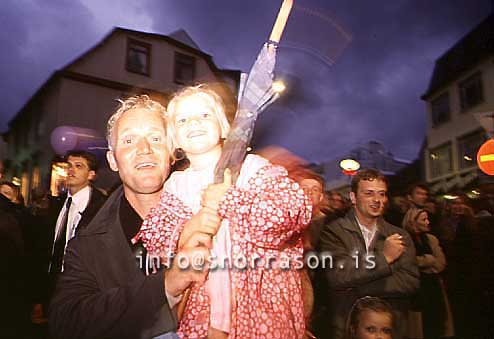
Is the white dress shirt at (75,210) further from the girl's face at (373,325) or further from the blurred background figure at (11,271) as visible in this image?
the girl's face at (373,325)

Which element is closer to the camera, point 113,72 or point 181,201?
point 181,201

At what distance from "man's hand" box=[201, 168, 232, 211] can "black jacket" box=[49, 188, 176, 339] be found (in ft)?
0.59

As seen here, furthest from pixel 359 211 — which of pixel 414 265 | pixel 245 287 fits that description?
pixel 245 287

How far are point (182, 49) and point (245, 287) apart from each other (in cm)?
70

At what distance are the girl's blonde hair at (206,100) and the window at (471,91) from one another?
996 millimetres

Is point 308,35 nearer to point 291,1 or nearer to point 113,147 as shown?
point 291,1

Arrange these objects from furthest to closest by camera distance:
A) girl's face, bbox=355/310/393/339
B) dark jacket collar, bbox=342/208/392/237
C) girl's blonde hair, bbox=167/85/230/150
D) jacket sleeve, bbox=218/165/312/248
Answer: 1. dark jacket collar, bbox=342/208/392/237
2. girl's face, bbox=355/310/393/339
3. girl's blonde hair, bbox=167/85/230/150
4. jacket sleeve, bbox=218/165/312/248

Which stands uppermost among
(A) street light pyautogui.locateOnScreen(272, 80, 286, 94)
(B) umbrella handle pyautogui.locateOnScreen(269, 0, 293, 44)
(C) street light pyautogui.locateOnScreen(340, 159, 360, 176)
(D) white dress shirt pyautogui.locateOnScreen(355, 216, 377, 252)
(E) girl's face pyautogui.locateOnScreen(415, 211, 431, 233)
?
(B) umbrella handle pyautogui.locateOnScreen(269, 0, 293, 44)

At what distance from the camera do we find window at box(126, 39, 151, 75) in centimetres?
114

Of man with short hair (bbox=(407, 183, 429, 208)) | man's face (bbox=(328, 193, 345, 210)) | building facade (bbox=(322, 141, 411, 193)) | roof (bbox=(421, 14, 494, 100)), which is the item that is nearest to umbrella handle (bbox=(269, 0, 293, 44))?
building facade (bbox=(322, 141, 411, 193))

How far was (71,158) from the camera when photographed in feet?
3.63

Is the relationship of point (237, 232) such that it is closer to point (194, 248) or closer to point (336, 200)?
point (194, 248)

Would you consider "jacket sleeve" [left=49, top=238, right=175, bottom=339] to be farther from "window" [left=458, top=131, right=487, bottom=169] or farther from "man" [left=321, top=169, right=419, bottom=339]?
"window" [left=458, top=131, right=487, bottom=169]

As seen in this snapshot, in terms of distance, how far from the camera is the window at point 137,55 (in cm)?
114
